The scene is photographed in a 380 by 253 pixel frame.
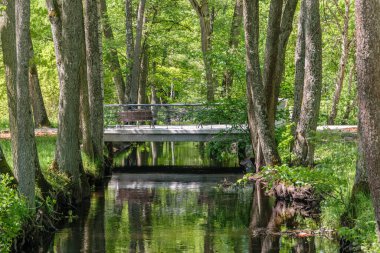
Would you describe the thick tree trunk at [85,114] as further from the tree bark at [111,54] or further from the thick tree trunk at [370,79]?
the thick tree trunk at [370,79]

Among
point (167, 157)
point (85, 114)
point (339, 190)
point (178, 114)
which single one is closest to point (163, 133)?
point (178, 114)

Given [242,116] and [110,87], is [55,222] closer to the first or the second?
[242,116]

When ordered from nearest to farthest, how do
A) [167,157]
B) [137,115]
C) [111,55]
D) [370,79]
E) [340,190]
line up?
[370,79], [340,190], [137,115], [167,157], [111,55]

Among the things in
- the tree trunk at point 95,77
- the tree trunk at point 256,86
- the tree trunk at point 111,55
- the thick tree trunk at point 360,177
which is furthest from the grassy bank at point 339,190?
the tree trunk at point 111,55

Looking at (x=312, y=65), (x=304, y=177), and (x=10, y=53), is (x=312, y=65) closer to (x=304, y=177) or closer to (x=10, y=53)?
(x=304, y=177)

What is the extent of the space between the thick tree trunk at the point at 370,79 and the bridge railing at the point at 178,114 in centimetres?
1982

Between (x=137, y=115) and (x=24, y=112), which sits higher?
(x=24, y=112)

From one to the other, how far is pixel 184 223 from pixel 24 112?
4.78 meters

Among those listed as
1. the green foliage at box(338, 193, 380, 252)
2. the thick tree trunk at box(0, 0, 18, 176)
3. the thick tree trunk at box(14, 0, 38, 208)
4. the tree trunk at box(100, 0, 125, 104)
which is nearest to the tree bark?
the tree trunk at box(100, 0, 125, 104)

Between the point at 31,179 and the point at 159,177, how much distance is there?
1241 centimetres

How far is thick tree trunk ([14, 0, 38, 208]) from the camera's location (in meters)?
13.1

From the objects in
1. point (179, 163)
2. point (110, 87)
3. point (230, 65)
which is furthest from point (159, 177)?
point (110, 87)

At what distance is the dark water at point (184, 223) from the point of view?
45.2 feet

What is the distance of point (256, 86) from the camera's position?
67.3 ft
